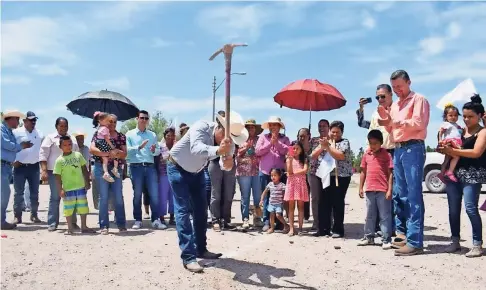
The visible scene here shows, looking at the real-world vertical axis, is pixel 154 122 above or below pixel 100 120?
above

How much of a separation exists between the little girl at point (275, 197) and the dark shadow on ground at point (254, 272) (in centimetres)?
218

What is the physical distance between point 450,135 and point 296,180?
2454 mm

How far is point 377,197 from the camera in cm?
673

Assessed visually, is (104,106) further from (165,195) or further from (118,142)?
(165,195)

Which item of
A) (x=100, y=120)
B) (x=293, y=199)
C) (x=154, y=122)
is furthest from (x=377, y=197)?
(x=154, y=122)

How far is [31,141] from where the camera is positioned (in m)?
9.07

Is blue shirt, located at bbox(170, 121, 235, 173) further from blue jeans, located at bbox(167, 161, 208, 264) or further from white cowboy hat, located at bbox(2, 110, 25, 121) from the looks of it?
white cowboy hat, located at bbox(2, 110, 25, 121)

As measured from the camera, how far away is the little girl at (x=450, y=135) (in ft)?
20.1

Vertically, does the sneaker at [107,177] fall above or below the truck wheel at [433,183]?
above

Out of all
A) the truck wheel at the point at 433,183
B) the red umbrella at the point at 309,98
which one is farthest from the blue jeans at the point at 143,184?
the truck wheel at the point at 433,183

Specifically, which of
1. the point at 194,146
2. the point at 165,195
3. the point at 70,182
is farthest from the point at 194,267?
the point at 165,195

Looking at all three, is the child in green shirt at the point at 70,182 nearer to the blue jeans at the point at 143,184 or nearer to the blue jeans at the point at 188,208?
the blue jeans at the point at 143,184

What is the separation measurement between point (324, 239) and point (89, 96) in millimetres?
5192

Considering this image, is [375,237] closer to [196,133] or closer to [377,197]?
[377,197]
